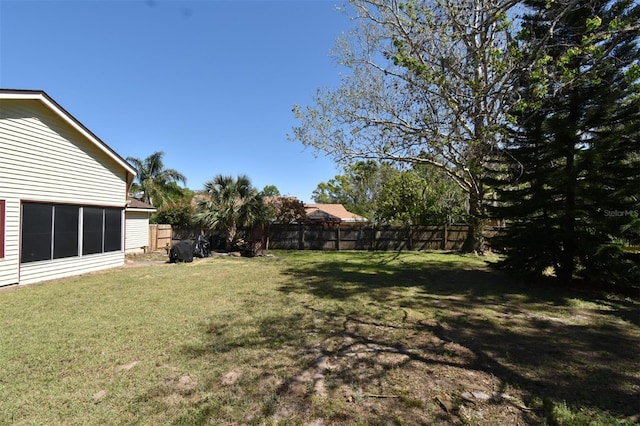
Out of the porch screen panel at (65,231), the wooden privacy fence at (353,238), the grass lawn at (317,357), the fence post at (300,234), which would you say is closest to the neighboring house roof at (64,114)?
the porch screen panel at (65,231)

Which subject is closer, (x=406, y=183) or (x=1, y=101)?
(x=1, y=101)

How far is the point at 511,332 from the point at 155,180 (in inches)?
1350

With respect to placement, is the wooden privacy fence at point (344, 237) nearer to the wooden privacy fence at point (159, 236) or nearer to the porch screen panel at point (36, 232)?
the wooden privacy fence at point (159, 236)

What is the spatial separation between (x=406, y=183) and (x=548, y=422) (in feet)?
67.5

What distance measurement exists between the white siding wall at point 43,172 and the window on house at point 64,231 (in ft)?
0.68

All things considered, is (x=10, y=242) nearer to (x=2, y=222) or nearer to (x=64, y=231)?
(x=2, y=222)

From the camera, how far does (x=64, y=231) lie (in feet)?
29.2

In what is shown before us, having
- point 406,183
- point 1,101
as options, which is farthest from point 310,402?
point 406,183

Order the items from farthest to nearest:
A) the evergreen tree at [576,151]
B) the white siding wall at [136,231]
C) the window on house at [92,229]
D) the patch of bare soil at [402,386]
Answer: the white siding wall at [136,231] < the window on house at [92,229] < the evergreen tree at [576,151] < the patch of bare soil at [402,386]

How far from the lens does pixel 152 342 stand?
4.12 m

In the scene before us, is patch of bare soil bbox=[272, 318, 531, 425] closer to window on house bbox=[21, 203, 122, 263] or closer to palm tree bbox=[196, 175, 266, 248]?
window on house bbox=[21, 203, 122, 263]

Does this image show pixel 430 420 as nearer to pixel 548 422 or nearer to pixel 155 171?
pixel 548 422

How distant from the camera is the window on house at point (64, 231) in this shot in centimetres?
797

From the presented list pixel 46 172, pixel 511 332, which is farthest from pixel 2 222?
pixel 511 332
